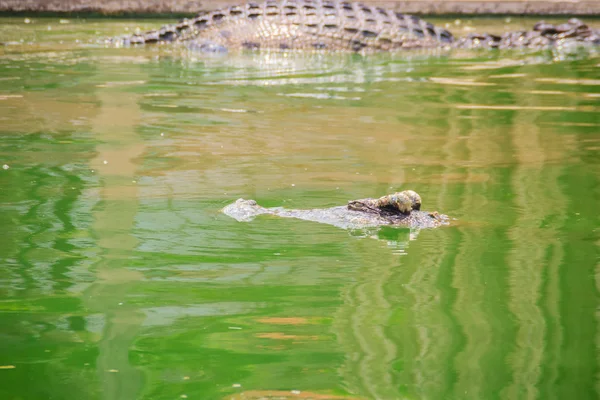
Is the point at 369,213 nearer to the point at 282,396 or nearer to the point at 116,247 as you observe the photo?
the point at 116,247

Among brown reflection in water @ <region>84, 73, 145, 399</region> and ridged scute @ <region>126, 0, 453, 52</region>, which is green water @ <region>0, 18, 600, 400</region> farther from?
ridged scute @ <region>126, 0, 453, 52</region>

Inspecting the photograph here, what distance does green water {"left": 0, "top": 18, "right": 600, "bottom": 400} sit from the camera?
277cm

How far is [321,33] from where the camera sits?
12.1 meters

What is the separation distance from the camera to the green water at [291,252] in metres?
2.77

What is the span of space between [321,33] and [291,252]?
8.64m

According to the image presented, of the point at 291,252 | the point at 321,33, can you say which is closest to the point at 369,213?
the point at 291,252

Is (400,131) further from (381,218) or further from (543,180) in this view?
(381,218)

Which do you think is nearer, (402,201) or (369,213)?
(402,201)

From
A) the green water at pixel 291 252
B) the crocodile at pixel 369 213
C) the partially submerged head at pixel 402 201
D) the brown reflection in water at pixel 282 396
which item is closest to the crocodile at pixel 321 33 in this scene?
the green water at pixel 291 252

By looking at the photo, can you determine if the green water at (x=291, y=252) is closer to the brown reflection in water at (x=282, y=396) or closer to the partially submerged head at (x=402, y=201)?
the brown reflection in water at (x=282, y=396)

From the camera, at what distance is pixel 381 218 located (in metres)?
4.18

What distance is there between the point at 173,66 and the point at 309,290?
6.92 metres

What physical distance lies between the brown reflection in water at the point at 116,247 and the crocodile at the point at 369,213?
1.84 ft

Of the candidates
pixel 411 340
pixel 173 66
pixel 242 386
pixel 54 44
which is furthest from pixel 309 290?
pixel 54 44
